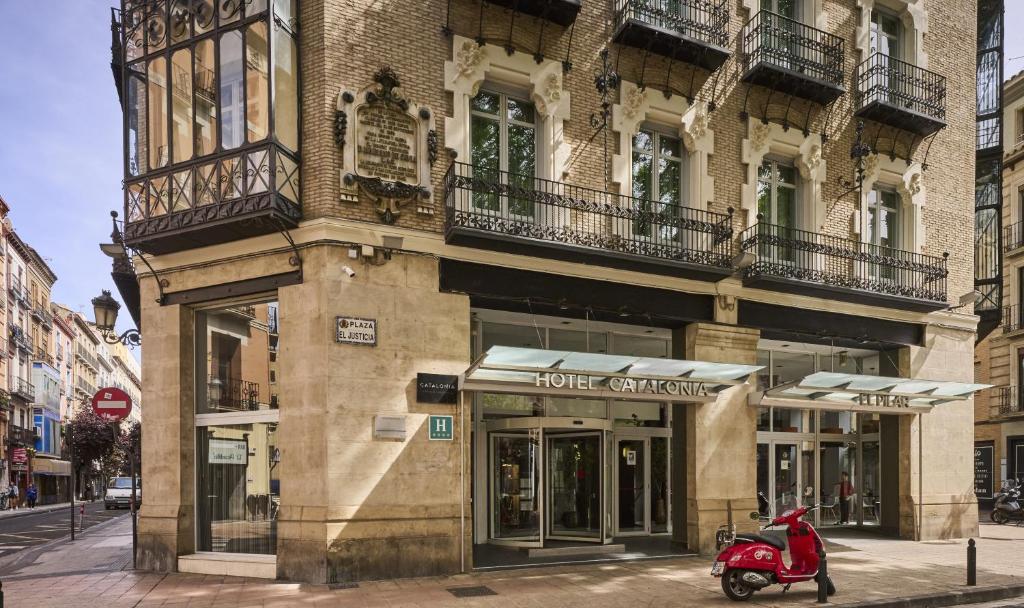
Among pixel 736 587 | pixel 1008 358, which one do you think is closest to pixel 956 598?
pixel 736 587

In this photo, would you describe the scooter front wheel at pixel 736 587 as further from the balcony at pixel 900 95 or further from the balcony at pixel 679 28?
the balcony at pixel 900 95

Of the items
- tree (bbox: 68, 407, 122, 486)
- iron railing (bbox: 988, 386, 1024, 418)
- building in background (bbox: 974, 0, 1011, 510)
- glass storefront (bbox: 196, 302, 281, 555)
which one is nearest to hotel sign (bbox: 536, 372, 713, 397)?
glass storefront (bbox: 196, 302, 281, 555)

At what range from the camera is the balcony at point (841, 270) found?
15680 millimetres

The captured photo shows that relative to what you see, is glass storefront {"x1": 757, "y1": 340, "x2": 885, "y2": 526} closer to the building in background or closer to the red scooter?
the red scooter

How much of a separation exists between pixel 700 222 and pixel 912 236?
6.53 meters

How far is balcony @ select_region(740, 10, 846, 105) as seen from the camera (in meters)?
15.8

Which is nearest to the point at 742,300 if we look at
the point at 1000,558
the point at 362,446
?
the point at 1000,558

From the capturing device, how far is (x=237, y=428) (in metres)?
12.8

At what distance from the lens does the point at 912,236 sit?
18203 mm

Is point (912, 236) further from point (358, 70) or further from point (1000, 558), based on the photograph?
point (358, 70)

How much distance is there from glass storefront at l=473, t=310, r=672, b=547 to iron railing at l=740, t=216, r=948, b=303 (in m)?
2.64

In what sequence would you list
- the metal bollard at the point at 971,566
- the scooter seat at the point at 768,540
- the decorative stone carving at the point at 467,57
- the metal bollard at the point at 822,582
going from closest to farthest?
the metal bollard at the point at 822,582, the scooter seat at the point at 768,540, the metal bollard at the point at 971,566, the decorative stone carving at the point at 467,57

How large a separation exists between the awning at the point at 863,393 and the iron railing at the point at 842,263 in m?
1.96

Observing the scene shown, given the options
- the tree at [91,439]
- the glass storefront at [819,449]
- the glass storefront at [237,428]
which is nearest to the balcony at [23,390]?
the tree at [91,439]
